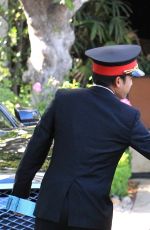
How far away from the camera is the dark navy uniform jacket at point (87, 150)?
2.75 metres

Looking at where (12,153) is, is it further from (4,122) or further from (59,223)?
(59,223)

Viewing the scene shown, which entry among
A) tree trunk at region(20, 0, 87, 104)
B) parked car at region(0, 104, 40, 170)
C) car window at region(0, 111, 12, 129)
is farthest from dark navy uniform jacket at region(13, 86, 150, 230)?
tree trunk at region(20, 0, 87, 104)

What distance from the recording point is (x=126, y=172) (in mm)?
6695

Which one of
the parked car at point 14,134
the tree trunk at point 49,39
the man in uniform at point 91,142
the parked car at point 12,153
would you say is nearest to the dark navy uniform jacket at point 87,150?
the man in uniform at point 91,142

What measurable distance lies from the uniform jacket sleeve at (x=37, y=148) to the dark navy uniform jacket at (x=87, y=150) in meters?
0.03

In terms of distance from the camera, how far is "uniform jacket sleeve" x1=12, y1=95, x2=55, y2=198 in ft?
9.46

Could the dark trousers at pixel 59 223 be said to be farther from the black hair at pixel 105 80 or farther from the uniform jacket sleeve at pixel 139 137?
the black hair at pixel 105 80

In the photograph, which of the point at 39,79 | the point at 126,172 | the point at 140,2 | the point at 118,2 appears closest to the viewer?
the point at 126,172

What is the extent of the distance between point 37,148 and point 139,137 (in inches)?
18.7

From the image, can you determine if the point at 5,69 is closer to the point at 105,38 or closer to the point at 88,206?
the point at 105,38

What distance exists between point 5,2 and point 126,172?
167 inches

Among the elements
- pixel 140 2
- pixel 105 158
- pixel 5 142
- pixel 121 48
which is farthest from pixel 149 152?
pixel 140 2

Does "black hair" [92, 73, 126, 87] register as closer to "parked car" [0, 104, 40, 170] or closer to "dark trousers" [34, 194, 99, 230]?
"dark trousers" [34, 194, 99, 230]

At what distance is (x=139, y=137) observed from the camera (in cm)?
278
